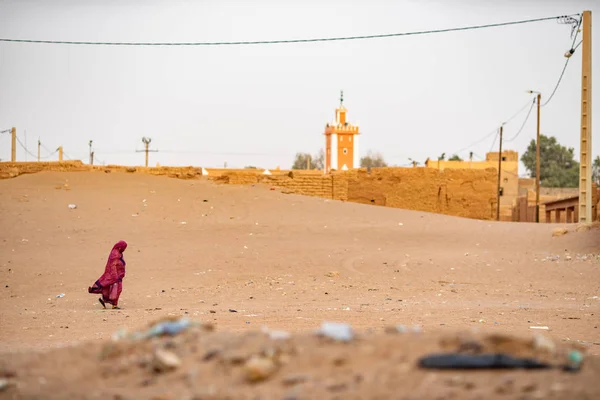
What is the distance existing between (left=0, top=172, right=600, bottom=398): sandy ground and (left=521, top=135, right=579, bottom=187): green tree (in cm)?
6971

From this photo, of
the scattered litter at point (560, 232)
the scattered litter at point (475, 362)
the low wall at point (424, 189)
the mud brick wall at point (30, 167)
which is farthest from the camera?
the low wall at point (424, 189)

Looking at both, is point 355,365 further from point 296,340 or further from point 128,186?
point 128,186

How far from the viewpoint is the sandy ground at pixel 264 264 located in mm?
10727

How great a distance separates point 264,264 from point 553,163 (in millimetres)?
84681

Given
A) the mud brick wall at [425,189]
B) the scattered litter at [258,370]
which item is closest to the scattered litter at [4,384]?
the scattered litter at [258,370]

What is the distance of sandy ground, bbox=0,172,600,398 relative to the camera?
10.7 meters

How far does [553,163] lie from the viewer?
96875 millimetres

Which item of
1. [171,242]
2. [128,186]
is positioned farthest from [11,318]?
[128,186]

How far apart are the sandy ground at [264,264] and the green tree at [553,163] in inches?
2745

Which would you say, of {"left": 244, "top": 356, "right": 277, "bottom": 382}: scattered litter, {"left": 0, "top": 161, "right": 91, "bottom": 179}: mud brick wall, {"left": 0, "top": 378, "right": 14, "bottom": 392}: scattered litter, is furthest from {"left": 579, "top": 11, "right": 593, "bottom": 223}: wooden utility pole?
{"left": 0, "top": 378, "right": 14, "bottom": 392}: scattered litter

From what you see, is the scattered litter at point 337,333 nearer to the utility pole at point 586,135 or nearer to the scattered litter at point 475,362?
the scattered litter at point 475,362

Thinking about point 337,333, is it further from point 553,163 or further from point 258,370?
point 553,163

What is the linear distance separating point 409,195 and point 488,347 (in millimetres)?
30432

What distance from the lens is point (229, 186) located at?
Result: 96.8ft
